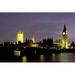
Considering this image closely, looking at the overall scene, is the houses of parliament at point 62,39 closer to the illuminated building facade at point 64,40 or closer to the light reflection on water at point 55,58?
the illuminated building facade at point 64,40

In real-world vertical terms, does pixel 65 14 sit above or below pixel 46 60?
above

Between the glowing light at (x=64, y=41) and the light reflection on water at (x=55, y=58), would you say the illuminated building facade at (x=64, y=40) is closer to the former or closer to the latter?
the glowing light at (x=64, y=41)

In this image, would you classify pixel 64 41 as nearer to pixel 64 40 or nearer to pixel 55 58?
pixel 64 40

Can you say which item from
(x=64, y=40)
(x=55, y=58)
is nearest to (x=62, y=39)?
(x=64, y=40)

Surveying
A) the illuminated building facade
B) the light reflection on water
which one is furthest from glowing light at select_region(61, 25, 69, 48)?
the light reflection on water

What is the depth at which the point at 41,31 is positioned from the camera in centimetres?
929

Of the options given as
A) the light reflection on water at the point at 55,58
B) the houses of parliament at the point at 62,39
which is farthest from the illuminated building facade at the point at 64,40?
the light reflection on water at the point at 55,58

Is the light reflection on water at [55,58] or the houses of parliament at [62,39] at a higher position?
the houses of parliament at [62,39]

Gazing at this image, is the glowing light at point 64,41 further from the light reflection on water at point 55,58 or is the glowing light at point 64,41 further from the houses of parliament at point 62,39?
the light reflection on water at point 55,58

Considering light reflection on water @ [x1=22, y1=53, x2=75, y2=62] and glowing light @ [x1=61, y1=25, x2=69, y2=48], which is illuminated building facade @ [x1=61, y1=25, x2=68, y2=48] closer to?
glowing light @ [x1=61, y1=25, x2=69, y2=48]
